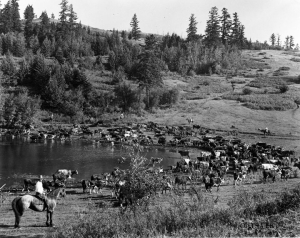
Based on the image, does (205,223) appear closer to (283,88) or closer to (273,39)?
(283,88)

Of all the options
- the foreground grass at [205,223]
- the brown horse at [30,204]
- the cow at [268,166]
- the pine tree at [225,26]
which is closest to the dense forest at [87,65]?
the pine tree at [225,26]

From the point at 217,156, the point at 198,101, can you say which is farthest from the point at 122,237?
the point at 198,101

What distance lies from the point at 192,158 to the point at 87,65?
57.0 m

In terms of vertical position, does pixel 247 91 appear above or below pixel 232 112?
above

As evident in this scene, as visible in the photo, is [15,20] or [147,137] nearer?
[147,137]

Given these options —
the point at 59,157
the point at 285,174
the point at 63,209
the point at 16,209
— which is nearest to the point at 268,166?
the point at 285,174

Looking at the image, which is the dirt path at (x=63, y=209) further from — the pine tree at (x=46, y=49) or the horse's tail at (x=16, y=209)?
the pine tree at (x=46, y=49)

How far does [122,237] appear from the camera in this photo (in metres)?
10.2

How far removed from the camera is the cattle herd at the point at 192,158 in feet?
84.5

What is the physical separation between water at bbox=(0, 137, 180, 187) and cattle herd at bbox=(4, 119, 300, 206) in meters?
2.03

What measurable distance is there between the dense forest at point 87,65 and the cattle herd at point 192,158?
11.8 m

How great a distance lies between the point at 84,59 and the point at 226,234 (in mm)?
87177

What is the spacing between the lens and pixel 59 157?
3872 cm

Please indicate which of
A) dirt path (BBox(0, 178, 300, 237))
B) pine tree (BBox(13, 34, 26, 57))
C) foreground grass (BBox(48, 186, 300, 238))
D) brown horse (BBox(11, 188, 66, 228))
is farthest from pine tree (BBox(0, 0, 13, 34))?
foreground grass (BBox(48, 186, 300, 238))
